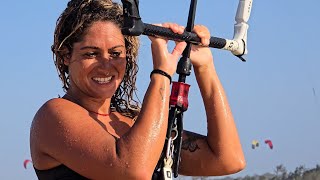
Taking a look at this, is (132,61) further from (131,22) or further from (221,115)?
(131,22)

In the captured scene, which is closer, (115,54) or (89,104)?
(115,54)

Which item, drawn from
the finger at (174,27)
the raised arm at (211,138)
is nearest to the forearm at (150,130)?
the finger at (174,27)

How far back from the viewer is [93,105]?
4480 millimetres

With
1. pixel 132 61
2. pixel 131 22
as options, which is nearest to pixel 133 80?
pixel 132 61

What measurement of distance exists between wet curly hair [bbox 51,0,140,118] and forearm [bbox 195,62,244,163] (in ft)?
1.24

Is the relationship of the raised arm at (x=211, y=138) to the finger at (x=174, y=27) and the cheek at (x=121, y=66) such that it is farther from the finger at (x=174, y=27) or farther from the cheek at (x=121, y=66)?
the finger at (x=174, y=27)

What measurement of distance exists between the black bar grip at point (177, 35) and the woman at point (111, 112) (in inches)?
1.2

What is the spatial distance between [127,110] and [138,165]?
0.97m

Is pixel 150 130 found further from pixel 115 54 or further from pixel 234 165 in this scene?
pixel 234 165

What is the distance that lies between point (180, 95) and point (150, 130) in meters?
0.28

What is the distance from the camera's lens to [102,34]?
14.1 feet

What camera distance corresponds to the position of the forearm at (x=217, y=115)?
15.1 ft

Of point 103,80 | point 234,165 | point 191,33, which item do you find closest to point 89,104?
point 103,80

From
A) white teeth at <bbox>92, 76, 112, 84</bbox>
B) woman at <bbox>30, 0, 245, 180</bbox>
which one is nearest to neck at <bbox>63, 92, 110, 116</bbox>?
woman at <bbox>30, 0, 245, 180</bbox>
